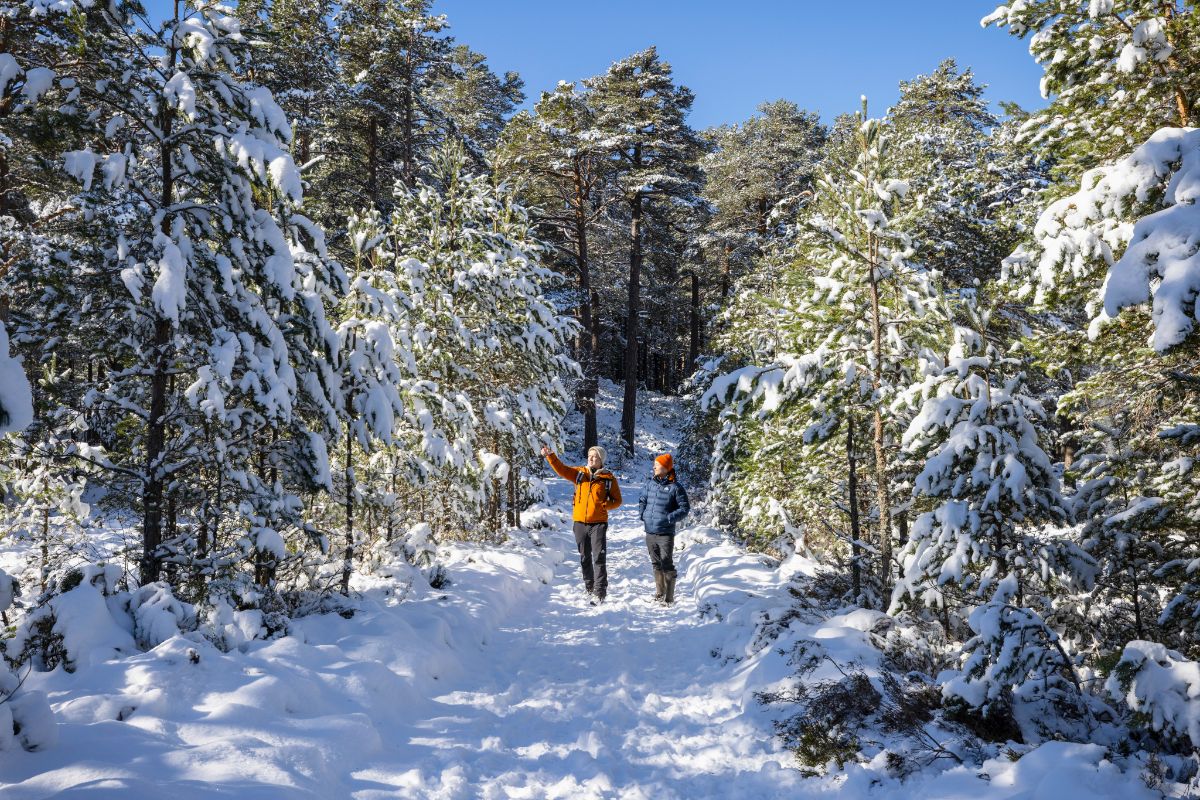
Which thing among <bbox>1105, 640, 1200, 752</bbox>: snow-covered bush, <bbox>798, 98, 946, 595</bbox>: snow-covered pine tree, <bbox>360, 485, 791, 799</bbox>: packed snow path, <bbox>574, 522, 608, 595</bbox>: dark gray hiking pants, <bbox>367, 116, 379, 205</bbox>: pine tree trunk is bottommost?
<bbox>360, 485, 791, 799</bbox>: packed snow path

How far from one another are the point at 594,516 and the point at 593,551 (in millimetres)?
638

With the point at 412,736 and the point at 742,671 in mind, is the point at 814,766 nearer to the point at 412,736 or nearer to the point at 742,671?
the point at 742,671

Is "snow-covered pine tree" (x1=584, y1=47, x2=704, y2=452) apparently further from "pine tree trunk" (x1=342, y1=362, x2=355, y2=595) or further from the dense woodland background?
"pine tree trunk" (x1=342, y1=362, x2=355, y2=595)

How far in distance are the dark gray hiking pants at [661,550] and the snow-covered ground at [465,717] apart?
3.82 feet

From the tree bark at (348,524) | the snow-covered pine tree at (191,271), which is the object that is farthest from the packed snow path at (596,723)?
the snow-covered pine tree at (191,271)

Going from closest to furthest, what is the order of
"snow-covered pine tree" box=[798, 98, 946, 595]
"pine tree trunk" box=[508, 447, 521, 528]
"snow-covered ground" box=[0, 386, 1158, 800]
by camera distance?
"snow-covered ground" box=[0, 386, 1158, 800] → "snow-covered pine tree" box=[798, 98, 946, 595] → "pine tree trunk" box=[508, 447, 521, 528]

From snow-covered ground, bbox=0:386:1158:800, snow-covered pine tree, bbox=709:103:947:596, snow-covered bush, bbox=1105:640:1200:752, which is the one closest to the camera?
snow-covered bush, bbox=1105:640:1200:752

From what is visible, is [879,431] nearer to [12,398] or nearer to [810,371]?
[810,371]

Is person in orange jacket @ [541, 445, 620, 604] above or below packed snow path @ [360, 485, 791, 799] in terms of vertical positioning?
above

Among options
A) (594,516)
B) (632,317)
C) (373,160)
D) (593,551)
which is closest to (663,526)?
(594,516)

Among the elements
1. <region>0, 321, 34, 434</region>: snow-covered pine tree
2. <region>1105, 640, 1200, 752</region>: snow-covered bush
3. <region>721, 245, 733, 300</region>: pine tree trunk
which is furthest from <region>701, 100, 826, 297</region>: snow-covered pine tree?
<region>0, 321, 34, 434</region>: snow-covered pine tree

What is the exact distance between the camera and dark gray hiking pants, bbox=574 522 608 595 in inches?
361

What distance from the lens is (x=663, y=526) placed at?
9.05 m

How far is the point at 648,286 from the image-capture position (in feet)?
110
